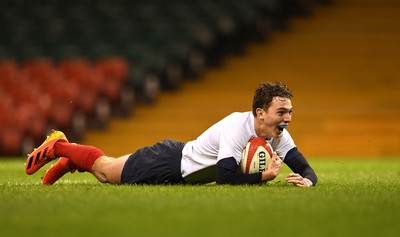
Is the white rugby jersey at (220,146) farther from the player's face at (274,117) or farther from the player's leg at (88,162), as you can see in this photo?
the player's leg at (88,162)

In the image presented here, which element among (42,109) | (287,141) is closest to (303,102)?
(42,109)

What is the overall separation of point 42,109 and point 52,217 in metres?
9.31

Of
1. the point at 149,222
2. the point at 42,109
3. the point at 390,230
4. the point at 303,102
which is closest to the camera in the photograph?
→ the point at 390,230

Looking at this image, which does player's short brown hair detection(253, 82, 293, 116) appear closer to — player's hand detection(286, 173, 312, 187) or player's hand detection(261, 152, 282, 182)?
player's hand detection(261, 152, 282, 182)

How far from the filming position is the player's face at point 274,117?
20.0 feet

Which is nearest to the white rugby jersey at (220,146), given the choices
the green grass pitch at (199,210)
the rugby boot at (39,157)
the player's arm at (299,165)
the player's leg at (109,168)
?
the player's arm at (299,165)

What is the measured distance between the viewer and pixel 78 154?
6516 millimetres

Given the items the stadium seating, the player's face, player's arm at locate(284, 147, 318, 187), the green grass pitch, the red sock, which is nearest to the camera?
the green grass pitch

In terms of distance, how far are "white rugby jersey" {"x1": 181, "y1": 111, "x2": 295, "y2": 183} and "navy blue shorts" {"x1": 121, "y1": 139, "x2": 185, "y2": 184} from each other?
0.21 feet

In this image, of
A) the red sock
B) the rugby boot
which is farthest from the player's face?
the rugby boot

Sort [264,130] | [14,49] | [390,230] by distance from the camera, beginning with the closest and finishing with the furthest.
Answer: [390,230] → [264,130] → [14,49]

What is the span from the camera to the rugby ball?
6078 mm

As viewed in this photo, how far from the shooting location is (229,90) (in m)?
15.6

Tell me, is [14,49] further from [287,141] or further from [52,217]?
[52,217]
